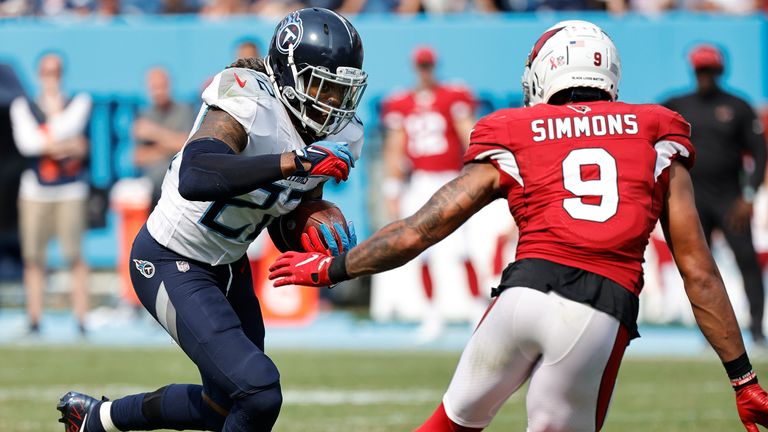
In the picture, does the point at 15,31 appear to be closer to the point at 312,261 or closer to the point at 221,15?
the point at 221,15

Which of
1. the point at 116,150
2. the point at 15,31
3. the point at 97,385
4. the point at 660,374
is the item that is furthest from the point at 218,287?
the point at 15,31

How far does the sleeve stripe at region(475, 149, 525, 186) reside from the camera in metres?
3.37

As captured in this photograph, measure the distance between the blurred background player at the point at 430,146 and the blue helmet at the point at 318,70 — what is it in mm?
5388

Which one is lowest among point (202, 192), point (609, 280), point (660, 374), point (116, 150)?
point (660, 374)

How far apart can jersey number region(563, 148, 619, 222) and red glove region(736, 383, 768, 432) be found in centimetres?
77

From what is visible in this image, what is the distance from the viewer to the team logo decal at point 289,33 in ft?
13.5

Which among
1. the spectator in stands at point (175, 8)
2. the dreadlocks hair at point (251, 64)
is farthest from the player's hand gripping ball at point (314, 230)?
the spectator in stands at point (175, 8)

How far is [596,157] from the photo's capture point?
332 cm

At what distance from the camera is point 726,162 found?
28.6 ft

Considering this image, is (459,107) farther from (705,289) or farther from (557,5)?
(705,289)

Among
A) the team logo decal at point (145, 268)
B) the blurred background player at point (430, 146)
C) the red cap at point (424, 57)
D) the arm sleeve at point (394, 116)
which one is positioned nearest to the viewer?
the team logo decal at point (145, 268)

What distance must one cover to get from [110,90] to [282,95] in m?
7.47

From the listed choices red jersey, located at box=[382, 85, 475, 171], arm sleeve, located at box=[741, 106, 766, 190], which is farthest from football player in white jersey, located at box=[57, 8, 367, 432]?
red jersey, located at box=[382, 85, 475, 171]

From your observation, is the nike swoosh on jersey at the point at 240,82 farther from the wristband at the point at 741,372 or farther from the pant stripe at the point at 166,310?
the wristband at the point at 741,372
